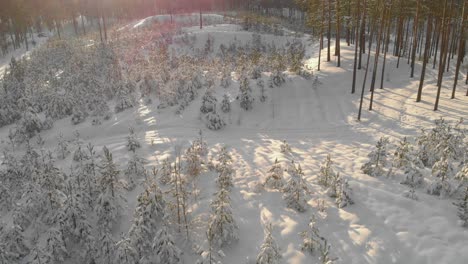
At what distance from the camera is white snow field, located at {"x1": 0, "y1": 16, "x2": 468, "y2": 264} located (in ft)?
32.6

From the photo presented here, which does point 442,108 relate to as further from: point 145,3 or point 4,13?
point 145,3

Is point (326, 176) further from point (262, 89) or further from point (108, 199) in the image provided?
point (262, 89)

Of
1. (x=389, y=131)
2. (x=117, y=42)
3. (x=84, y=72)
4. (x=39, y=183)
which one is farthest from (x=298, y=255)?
(x=117, y=42)

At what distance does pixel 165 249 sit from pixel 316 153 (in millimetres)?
9250

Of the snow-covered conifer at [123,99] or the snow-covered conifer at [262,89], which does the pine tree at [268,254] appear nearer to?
the snow-covered conifer at [262,89]

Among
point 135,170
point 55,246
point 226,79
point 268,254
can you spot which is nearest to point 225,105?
point 226,79

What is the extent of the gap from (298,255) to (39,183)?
951cm

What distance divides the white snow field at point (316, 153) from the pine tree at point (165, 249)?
1.93 ft

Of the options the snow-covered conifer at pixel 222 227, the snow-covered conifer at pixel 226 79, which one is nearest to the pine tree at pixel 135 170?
the snow-covered conifer at pixel 222 227

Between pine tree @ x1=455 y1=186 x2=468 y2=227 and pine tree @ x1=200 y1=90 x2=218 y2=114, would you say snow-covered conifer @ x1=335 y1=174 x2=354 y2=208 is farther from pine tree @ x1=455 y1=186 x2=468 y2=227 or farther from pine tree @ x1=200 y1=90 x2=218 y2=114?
pine tree @ x1=200 y1=90 x2=218 y2=114

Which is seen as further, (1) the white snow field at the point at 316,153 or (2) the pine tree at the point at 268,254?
(1) the white snow field at the point at 316,153

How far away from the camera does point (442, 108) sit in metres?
21.5

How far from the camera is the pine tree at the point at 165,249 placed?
31.8ft

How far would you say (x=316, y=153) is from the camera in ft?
53.6
